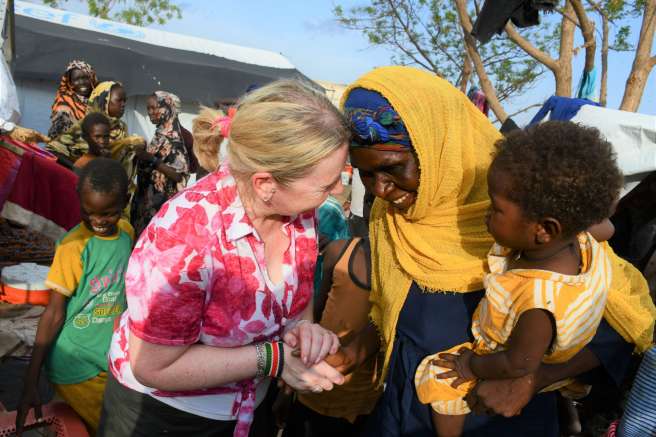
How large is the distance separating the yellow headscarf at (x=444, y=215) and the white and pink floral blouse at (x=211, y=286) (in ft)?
1.14

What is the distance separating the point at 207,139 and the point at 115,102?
14.5 feet

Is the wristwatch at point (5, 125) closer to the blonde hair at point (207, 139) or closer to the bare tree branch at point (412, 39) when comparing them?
the blonde hair at point (207, 139)

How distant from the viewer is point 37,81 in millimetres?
9844

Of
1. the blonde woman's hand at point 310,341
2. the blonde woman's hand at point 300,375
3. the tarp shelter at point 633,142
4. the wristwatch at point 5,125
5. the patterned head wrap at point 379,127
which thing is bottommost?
the blonde woman's hand at point 300,375

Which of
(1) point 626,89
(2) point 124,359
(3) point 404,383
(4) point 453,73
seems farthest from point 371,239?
(4) point 453,73

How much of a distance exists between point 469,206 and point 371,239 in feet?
1.50

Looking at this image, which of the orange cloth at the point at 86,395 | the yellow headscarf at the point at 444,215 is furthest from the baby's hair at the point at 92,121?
the yellow headscarf at the point at 444,215

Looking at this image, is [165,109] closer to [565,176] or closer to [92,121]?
[92,121]

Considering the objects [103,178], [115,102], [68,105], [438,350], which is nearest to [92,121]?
[115,102]

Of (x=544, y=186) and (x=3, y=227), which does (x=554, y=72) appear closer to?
(x=544, y=186)

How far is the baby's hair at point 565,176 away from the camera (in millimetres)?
1377

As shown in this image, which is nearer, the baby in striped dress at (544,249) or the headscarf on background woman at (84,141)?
the baby in striped dress at (544,249)

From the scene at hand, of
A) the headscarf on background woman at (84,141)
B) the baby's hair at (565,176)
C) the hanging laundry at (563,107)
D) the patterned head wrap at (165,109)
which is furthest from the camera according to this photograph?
the patterned head wrap at (165,109)

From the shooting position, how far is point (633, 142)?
2693 mm
